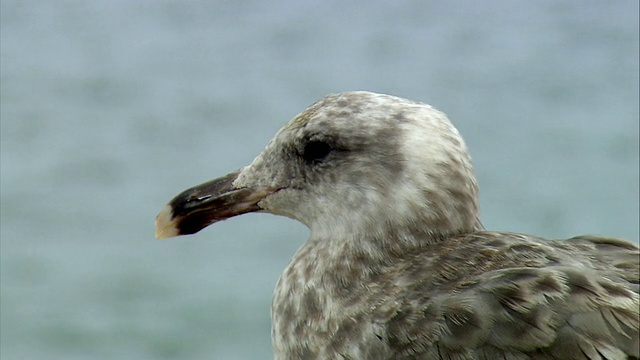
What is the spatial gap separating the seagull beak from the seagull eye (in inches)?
3.3

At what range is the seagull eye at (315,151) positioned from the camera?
1.69m

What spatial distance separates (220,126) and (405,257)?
326 centimetres

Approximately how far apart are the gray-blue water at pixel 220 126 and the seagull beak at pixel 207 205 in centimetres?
197

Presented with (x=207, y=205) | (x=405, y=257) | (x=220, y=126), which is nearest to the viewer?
(x=405, y=257)

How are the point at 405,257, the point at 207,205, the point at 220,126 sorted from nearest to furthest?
the point at 405,257, the point at 207,205, the point at 220,126

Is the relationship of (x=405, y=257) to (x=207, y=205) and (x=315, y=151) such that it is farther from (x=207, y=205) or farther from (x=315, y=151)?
(x=207, y=205)

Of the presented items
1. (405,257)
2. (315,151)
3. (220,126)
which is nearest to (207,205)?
(315,151)

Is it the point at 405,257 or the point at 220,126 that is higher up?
the point at 220,126

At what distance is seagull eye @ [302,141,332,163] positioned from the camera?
169cm

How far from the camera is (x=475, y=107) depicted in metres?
5.00

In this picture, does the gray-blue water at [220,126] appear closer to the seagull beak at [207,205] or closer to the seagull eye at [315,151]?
the seagull beak at [207,205]

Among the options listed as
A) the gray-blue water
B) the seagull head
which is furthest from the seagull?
the gray-blue water

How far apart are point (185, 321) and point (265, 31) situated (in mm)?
2290

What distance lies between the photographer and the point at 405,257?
A: 164 cm
